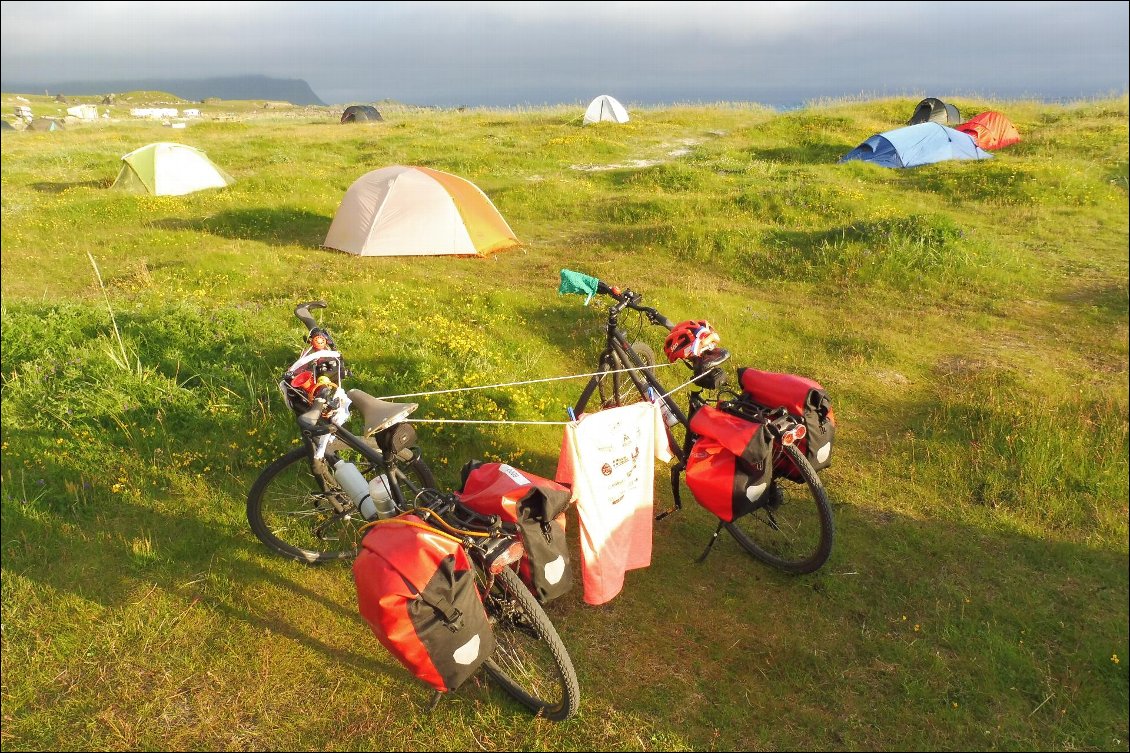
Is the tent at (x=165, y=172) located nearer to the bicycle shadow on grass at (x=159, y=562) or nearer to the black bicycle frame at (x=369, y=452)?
the bicycle shadow on grass at (x=159, y=562)

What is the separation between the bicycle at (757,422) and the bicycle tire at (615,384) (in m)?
0.01

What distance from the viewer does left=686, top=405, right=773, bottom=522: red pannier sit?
4.37m

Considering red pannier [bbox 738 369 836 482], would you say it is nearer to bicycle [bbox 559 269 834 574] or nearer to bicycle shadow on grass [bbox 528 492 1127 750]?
bicycle [bbox 559 269 834 574]

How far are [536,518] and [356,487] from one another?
156 centimetres

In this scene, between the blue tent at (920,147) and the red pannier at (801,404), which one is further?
the blue tent at (920,147)

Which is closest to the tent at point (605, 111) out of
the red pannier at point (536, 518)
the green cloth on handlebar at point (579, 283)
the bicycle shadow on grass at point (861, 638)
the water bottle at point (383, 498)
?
the green cloth on handlebar at point (579, 283)

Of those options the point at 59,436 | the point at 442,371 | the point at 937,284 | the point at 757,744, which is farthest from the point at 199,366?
the point at 937,284

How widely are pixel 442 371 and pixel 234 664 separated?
3802 millimetres

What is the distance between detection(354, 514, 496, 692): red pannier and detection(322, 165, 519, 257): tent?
11.6 metres

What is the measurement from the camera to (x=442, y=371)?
754 cm

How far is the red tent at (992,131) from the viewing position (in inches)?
896

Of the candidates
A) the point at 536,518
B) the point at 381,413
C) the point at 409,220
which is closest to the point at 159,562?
the point at 381,413

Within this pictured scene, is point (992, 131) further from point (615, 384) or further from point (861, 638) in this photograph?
point (861, 638)

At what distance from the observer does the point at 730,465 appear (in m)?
4.46
